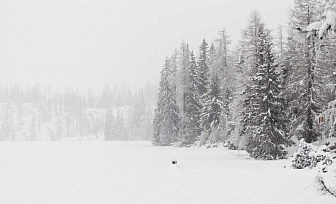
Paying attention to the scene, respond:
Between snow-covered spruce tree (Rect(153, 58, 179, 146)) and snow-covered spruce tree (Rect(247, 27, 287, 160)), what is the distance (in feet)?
78.1

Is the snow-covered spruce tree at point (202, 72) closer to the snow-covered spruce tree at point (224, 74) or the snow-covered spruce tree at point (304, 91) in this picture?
the snow-covered spruce tree at point (224, 74)

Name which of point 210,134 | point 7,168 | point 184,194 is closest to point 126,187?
point 184,194

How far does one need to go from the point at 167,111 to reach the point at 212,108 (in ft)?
29.6

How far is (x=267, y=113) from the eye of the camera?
27422 millimetres

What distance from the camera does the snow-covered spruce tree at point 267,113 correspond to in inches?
1069

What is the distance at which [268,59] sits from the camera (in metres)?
28.2

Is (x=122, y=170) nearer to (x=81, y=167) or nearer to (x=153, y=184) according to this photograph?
(x=81, y=167)

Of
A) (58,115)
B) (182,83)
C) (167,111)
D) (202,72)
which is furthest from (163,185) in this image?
(58,115)

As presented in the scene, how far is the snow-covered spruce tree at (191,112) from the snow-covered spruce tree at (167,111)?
2340 mm

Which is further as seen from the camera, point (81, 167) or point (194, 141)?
point (194, 141)

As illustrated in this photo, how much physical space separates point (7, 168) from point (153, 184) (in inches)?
568

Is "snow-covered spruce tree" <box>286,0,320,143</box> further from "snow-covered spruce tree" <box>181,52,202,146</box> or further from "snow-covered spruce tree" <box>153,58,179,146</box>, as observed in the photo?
"snow-covered spruce tree" <box>153,58,179,146</box>

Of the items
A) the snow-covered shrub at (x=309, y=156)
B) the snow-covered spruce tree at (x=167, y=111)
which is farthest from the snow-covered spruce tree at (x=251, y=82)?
the snow-covered spruce tree at (x=167, y=111)

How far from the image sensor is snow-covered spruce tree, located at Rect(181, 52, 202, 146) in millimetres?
49406
